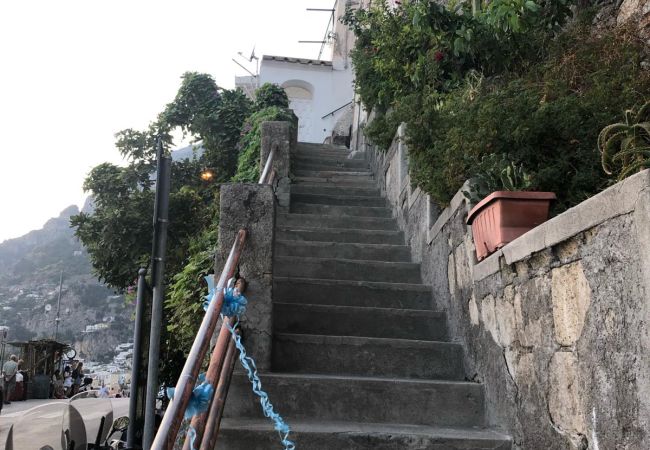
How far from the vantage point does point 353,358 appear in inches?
133

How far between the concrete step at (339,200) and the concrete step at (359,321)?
102 inches

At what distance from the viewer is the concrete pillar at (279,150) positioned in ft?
20.8

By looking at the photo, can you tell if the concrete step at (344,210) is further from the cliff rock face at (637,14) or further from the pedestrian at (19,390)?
the pedestrian at (19,390)

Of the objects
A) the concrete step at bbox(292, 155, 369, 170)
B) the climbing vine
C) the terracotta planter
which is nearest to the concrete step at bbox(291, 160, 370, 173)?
the concrete step at bbox(292, 155, 369, 170)

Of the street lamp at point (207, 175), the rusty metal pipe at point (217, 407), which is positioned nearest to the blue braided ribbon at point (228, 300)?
the rusty metal pipe at point (217, 407)

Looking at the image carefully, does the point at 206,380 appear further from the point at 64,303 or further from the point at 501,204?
the point at 64,303

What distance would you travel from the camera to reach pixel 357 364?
11.0ft

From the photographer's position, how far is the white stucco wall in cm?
1795

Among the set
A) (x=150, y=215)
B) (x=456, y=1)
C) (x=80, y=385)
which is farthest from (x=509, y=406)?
(x=80, y=385)

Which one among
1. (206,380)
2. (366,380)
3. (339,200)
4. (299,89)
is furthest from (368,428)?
(299,89)

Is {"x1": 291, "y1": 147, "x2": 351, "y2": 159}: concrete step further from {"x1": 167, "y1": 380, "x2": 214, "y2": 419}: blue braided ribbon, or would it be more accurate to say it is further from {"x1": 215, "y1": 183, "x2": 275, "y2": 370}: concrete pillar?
{"x1": 167, "y1": 380, "x2": 214, "y2": 419}: blue braided ribbon

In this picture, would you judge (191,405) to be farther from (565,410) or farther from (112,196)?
(112,196)

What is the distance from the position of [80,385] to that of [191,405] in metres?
18.3

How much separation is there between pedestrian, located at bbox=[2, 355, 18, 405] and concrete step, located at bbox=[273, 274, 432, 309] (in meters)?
11.1
